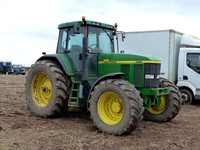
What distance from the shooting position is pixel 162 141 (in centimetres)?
524

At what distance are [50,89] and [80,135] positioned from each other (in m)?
2.30

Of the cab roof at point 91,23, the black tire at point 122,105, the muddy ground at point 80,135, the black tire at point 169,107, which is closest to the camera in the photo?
the muddy ground at point 80,135

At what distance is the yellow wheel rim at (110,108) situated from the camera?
5750 millimetres

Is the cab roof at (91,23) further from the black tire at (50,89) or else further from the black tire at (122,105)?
the black tire at (122,105)

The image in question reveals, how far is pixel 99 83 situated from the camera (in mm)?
5965

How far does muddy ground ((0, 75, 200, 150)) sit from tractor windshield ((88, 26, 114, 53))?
6.34ft

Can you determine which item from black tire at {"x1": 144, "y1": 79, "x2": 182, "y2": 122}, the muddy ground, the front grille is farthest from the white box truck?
the front grille

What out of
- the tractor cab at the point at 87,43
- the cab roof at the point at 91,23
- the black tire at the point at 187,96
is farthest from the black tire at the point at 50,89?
the black tire at the point at 187,96

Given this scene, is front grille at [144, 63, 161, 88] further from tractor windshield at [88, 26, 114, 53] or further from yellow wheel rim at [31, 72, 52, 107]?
yellow wheel rim at [31, 72, 52, 107]

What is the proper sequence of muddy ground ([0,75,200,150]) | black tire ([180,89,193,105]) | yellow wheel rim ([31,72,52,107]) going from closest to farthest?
muddy ground ([0,75,200,150]) < yellow wheel rim ([31,72,52,107]) < black tire ([180,89,193,105])

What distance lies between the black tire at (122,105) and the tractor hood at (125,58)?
0.89m

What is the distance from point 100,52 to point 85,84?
0.96 metres

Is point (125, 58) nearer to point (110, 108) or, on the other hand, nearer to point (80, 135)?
point (110, 108)

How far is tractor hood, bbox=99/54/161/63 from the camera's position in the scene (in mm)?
6266
